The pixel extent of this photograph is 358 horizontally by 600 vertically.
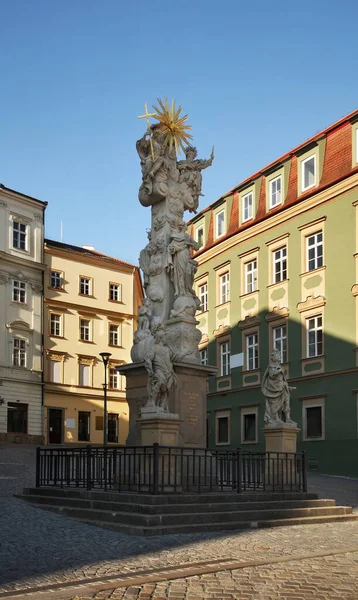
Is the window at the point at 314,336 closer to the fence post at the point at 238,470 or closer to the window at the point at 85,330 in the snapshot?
the fence post at the point at 238,470

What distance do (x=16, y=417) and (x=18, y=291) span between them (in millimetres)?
7461

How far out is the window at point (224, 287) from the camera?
39.6 meters

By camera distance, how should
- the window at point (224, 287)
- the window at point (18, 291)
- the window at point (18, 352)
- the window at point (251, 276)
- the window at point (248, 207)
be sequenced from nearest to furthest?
the window at point (251, 276) < the window at point (248, 207) < the window at point (224, 287) < the window at point (18, 352) < the window at point (18, 291)

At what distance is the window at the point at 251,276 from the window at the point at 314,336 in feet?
15.2

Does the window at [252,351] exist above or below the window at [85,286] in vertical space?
below

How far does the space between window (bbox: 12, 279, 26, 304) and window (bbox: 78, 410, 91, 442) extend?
813 centimetres

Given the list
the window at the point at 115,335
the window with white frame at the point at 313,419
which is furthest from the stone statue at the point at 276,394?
the window at the point at 115,335

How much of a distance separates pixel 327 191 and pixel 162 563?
965 inches

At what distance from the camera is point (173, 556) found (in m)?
10.4

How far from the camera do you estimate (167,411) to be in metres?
15.3

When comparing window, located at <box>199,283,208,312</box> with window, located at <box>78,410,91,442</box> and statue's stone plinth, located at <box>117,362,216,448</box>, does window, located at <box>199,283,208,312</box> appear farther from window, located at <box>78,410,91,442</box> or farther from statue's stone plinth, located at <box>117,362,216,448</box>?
statue's stone plinth, located at <box>117,362,216,448</box>

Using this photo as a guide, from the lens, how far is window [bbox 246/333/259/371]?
3638 centimetres

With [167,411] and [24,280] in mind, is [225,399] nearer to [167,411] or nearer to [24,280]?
[24,280]

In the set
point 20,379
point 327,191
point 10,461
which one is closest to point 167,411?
point 10,461
